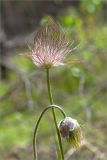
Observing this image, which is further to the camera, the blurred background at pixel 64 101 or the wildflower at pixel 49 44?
the blurred background at pixel 64 101

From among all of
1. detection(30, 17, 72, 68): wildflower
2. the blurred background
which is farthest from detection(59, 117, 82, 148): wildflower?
the blurred background

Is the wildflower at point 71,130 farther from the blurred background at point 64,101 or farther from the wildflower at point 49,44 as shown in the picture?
the blurred background at point 64,101

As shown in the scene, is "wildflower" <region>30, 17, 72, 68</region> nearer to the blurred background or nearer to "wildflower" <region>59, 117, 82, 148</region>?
"wildflower" <region>59, 117, 82, 148</region>

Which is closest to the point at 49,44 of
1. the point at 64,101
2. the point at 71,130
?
the point at 71,130

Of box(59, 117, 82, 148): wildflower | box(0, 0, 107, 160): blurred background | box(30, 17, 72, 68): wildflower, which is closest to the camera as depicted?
box(59, 117, 82, 148): wildflower

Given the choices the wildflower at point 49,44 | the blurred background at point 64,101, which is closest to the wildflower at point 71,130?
the wildflower at point 49,44

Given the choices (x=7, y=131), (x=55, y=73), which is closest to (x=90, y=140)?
(x=7, y=131)
